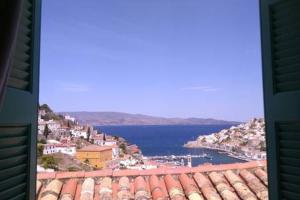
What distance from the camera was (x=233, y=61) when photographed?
41812mm

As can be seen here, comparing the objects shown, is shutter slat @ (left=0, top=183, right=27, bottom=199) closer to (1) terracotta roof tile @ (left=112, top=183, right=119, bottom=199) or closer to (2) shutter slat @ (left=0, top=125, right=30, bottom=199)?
(2) shutter slat @ (left=0, top=125, right=30, bottom=199)

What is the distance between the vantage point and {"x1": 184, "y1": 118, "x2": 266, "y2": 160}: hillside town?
6516mm

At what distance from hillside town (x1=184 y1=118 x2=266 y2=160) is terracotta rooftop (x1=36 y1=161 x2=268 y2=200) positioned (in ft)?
0.99

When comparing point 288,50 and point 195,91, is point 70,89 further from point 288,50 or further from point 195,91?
point 288,50

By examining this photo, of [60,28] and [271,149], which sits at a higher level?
[60,28]

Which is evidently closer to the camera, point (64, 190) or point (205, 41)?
point (64, 190)

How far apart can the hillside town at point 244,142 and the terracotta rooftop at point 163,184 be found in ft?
0.99

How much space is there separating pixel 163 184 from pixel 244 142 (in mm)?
24586

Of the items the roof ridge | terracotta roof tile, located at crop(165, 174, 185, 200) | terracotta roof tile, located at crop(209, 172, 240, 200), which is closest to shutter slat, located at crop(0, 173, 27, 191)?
terracotta roof tile, located at crop(165, 174, 185, 200)

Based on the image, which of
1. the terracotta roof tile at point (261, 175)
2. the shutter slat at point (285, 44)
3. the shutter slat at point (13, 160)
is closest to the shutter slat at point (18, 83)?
the shutter slat at point (13, 160)

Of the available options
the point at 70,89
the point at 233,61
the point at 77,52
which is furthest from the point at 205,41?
the point at 70,89

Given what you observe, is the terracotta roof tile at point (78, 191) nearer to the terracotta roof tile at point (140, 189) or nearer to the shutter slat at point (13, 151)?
the terracotta roof tile at point (140, 189)

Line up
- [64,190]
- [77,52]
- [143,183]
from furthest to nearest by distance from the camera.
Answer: [77,52] → [143,183] → [64,190]

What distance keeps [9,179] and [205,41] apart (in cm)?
3436
